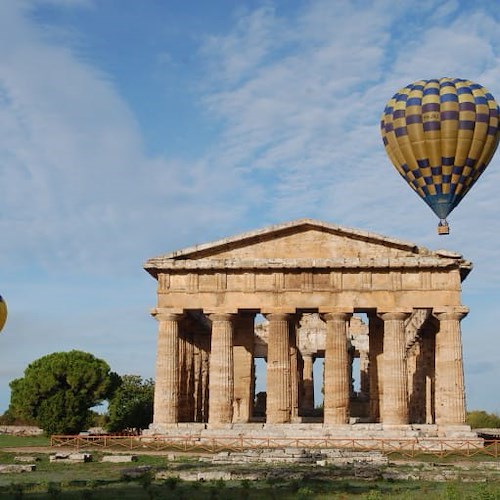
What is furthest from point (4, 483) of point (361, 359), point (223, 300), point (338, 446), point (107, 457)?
point (361, 359)

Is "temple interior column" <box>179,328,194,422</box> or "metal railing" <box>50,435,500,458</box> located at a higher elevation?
"temple interior column" <box>179,328,194,422</box>

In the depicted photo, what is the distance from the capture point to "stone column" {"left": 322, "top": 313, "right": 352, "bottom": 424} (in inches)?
1570

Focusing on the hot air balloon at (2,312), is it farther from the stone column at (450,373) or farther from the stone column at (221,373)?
the stone column at (450,373)

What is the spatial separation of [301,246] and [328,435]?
29.7 feet

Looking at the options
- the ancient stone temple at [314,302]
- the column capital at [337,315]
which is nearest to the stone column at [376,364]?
the ancient stone temple at [314,302]

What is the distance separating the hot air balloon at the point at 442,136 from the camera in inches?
1572

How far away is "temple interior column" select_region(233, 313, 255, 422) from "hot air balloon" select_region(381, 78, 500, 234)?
38.2 ft

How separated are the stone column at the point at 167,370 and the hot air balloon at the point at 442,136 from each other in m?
13.4

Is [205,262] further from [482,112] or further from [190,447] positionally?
[482,112]

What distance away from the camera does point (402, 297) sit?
40.2 metres

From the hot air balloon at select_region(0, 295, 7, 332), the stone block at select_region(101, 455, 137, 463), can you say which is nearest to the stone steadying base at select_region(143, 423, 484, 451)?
the stone block at select_region(101, 455, 137, 463)

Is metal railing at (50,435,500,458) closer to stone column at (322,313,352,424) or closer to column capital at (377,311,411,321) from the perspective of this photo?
stone column at (322,313,352,424)

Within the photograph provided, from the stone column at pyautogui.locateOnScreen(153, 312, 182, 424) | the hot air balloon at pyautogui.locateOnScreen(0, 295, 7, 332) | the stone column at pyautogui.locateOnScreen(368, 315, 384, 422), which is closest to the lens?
the hot air balloon at pyautogui.locateOnScreen(0, 295, 7, 332)

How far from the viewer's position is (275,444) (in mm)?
36844
